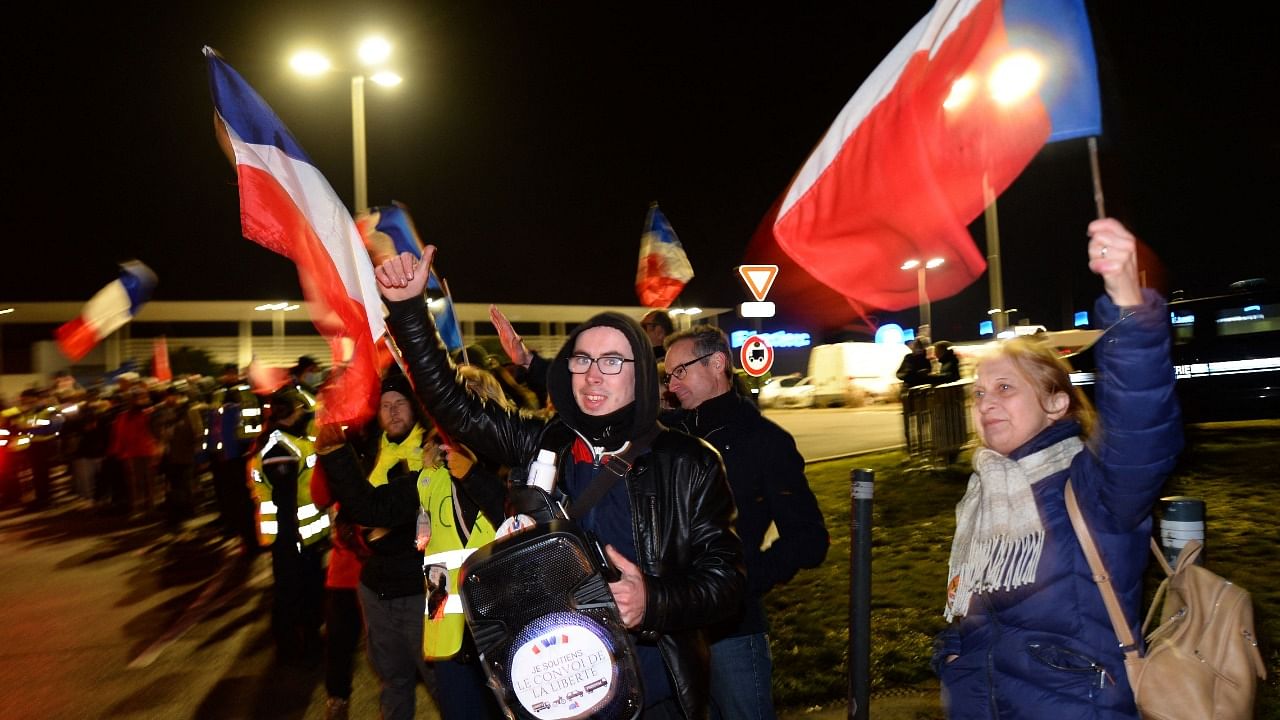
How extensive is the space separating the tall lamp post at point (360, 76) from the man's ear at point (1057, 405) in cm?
1059

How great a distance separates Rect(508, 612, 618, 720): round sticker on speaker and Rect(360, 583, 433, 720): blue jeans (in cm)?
245

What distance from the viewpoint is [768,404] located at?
125 feet

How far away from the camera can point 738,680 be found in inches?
130

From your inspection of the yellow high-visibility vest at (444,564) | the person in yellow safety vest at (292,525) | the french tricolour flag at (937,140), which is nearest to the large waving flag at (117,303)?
the person in yellow safety vest at (292,525)

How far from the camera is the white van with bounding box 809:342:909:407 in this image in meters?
35.6

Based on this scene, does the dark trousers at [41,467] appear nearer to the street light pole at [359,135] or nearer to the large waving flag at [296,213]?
the street light pole at [359,135]

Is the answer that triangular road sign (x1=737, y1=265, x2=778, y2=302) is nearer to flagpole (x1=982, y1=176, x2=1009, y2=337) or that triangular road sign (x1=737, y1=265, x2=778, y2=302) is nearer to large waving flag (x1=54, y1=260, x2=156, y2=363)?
flagpole (x1=982, y1=176, x2=1009, y2=337)

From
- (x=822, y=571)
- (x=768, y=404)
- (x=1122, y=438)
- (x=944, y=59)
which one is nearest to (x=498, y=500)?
(x=1122, y=438)

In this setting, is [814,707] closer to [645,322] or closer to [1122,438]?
[645,322]

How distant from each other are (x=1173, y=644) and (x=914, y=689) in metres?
3.06

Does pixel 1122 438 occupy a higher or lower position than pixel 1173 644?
higher

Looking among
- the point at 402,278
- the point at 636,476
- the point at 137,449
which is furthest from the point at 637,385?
the point at 137,449

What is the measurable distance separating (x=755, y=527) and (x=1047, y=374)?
3.99 ft

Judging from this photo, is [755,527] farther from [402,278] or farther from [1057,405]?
[402,278]
